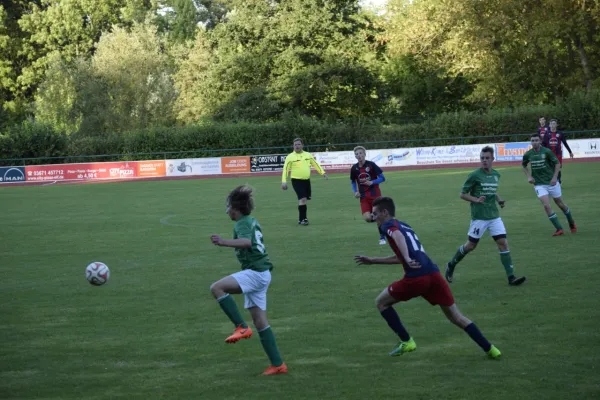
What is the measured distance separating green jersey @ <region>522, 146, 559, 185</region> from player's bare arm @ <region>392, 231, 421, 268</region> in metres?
8.96

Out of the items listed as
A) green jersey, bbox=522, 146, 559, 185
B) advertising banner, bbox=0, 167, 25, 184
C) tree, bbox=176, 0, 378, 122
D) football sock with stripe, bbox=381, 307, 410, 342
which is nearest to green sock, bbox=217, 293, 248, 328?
football sock with stripe, bbox=381, 307, 410, 342

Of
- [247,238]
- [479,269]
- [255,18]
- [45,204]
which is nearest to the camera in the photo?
[247,238]

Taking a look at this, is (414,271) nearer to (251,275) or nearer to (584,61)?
(251,275)

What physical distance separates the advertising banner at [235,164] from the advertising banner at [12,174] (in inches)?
472

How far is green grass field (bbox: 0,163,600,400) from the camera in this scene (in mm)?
7008

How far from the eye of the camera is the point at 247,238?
7121 millimetres

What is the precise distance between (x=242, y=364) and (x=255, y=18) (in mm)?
51103

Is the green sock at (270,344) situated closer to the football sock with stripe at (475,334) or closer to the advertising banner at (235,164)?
the football sock with stripe at (475,334)

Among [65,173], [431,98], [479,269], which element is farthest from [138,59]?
[479,269]

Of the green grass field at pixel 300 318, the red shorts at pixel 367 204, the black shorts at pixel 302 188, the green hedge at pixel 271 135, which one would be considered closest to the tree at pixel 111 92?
the green hedge at pixel 271 135

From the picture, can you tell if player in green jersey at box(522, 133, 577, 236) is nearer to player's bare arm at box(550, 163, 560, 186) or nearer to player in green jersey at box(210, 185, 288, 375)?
player's bare arm at box(550, 163, 560, 186)

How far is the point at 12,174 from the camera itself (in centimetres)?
4675

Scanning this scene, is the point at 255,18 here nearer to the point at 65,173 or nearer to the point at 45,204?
the point at 65,173

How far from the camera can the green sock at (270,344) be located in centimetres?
721
